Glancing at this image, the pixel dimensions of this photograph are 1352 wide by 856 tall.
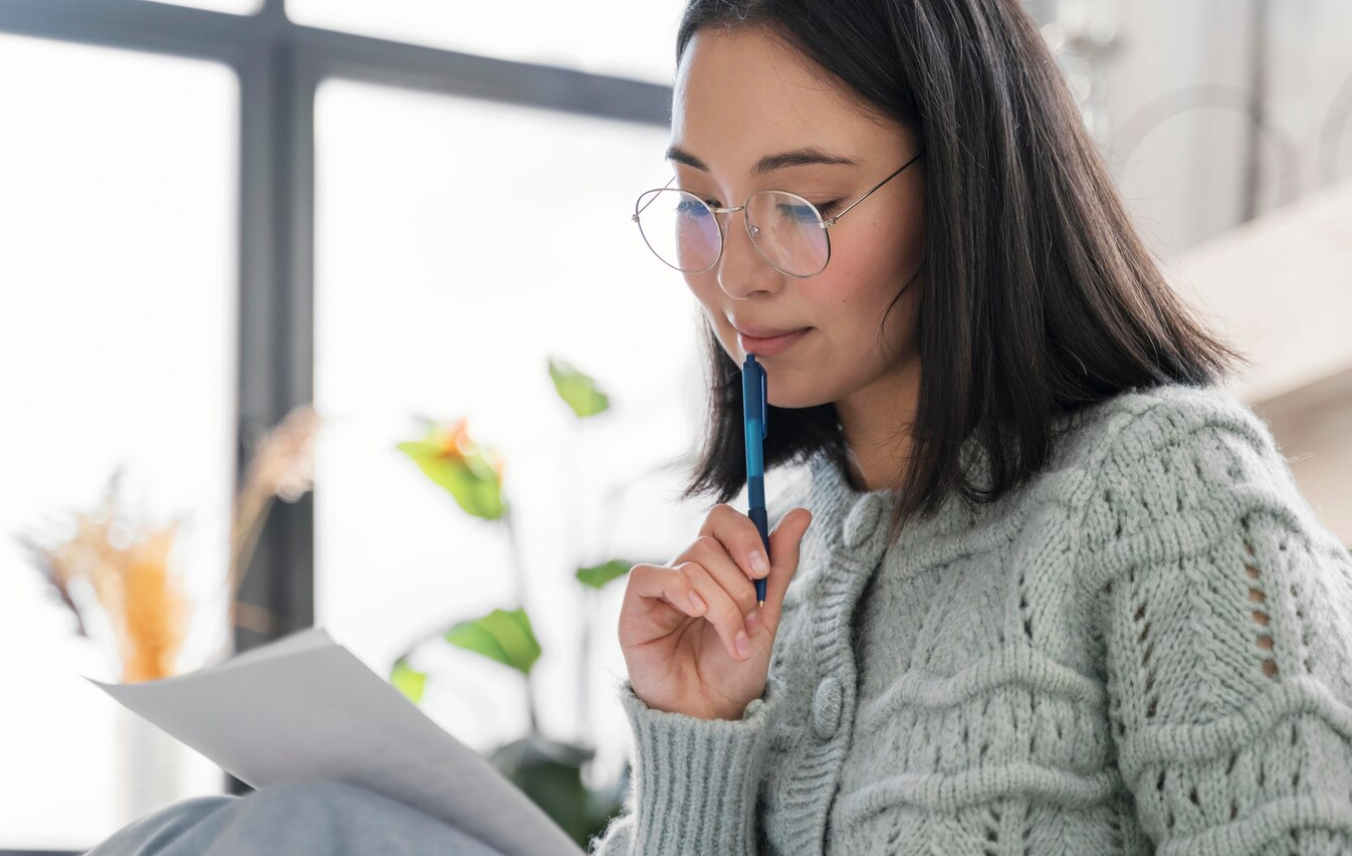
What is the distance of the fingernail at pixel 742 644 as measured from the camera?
103 cm

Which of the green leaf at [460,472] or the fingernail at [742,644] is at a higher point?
the green leaf at [460,472]

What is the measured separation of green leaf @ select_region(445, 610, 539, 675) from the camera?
7.47ft

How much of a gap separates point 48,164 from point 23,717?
1.03 metres

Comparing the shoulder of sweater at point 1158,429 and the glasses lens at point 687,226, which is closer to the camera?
the shoulder of sweater at point 1158,429

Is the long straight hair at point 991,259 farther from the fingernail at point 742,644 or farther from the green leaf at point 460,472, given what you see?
the green leaf at point 460,472

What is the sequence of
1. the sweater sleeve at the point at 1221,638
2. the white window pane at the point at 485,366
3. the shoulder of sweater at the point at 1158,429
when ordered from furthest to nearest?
the white window pane at the point at 485,366 → the shoulder of sweater at the point at 1158,429 → the sweater sleeve at the point at 1221,638

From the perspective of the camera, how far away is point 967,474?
3.34 feet

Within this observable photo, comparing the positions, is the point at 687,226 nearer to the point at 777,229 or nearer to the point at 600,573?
the point at 777,229

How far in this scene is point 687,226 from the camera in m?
1.08

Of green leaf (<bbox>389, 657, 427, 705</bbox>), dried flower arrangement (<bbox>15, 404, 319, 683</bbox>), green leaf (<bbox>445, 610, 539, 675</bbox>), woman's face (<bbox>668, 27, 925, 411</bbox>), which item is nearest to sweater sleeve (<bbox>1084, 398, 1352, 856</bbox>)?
woman's face (<bbox>668, 27, 925, 411</bbox>)

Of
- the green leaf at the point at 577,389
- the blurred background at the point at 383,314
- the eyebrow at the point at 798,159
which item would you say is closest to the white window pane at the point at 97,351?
the blurred background at the point at 383,314

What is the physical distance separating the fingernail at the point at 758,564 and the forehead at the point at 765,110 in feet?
1.04

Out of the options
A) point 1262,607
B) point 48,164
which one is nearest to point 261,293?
point 48,164

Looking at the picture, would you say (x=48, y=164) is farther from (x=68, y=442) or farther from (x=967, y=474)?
(x=967, y=474)
